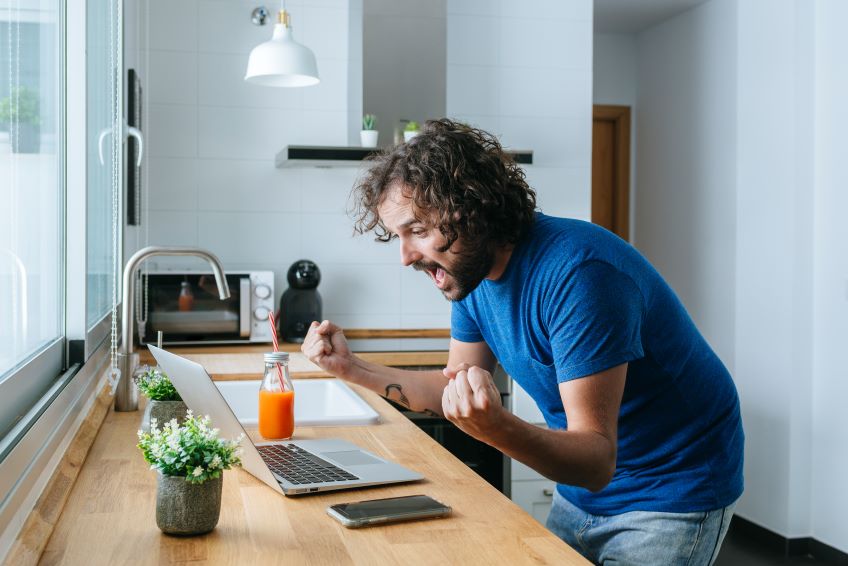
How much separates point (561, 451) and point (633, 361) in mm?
279

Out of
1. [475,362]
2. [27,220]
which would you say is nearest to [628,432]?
[475,362]

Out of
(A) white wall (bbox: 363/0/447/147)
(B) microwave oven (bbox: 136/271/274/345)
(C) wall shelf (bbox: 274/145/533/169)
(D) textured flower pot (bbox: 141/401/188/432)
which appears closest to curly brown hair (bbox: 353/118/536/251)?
(D) textured flower pot (bbox: 141/401/188/432)

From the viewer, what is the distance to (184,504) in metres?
1.12

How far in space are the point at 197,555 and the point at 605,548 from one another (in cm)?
80

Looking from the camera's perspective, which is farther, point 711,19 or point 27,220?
point 711,19

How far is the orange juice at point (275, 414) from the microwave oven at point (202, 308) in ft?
5.79

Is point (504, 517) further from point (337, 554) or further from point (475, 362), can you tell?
point (475, 362)

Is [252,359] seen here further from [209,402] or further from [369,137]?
[209,402]

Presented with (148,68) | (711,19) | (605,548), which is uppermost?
(711,19)

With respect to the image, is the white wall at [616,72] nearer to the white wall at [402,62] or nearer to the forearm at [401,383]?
the white wall at [402,62]

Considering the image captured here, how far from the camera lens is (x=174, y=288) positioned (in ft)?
11.2

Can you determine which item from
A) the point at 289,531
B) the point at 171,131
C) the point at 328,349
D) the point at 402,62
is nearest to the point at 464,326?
the point at 328,349

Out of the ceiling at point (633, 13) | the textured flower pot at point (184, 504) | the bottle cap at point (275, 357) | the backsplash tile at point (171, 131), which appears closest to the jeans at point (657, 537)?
the bottle cap at point (275, 357)

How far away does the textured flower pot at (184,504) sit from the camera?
1121 millimetres
